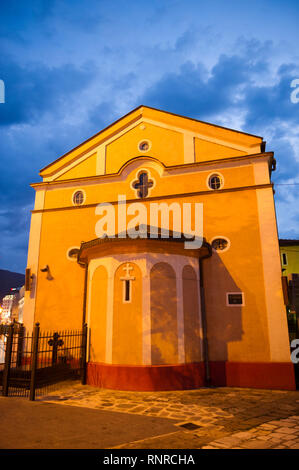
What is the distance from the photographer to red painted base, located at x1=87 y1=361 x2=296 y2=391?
A: 396 inches

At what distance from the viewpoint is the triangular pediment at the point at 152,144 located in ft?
44.3

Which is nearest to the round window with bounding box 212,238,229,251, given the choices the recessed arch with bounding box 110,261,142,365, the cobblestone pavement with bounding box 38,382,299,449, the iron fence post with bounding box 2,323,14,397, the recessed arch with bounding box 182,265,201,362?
the recessed arch with bounding box 182,265,201,362

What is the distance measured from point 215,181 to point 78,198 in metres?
6.69

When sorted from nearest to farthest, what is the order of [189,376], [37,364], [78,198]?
[189,376]
[37,364]
[78,198]

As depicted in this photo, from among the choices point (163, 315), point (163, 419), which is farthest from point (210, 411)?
point (163, 315)

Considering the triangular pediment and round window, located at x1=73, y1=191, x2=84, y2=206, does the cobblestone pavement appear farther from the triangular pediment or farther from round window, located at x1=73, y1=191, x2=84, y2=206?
the triangular pediment

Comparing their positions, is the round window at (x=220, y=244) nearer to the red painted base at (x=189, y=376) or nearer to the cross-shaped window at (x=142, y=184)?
the cross-shaped window at (x=142, y=184)

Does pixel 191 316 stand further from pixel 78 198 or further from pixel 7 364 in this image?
pixel 78 198

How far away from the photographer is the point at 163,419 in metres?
7.07

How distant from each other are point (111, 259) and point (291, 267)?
74.9 ft

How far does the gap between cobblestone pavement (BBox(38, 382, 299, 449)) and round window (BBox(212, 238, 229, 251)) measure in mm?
5111
